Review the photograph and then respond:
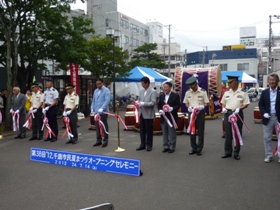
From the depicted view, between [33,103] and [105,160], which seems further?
[33,103]

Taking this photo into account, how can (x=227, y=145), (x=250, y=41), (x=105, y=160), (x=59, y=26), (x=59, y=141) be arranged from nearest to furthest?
(x=105, y=160) < (x=227, y=145) < (x=59, y=141) < (x=59, y=26) < (x=250, y=41)

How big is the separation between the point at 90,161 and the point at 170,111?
95.4 inches

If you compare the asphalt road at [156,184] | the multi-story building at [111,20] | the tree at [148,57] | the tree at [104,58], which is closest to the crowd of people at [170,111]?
the asphalt road at [156,184]

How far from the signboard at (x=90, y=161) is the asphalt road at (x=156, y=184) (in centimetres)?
12

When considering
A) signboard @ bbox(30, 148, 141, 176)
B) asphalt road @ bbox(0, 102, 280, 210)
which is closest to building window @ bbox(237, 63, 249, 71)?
asphalt road @ bbox(0, 102, 280, 210)

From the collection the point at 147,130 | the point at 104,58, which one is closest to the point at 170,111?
the point at 147,130

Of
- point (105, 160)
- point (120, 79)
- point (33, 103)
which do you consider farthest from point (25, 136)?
point (120, 79)

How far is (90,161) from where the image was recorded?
5.82m

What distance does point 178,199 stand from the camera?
4344 mm

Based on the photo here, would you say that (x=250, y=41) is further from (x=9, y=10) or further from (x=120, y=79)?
(x=9, y=10)

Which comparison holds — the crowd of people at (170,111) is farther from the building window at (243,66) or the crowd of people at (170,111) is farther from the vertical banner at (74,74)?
the building window at (243,66)

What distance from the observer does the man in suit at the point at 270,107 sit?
19.9 feet

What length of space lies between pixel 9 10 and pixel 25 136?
4793 mm

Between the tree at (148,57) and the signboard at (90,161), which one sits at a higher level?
the tree at (148,57)
